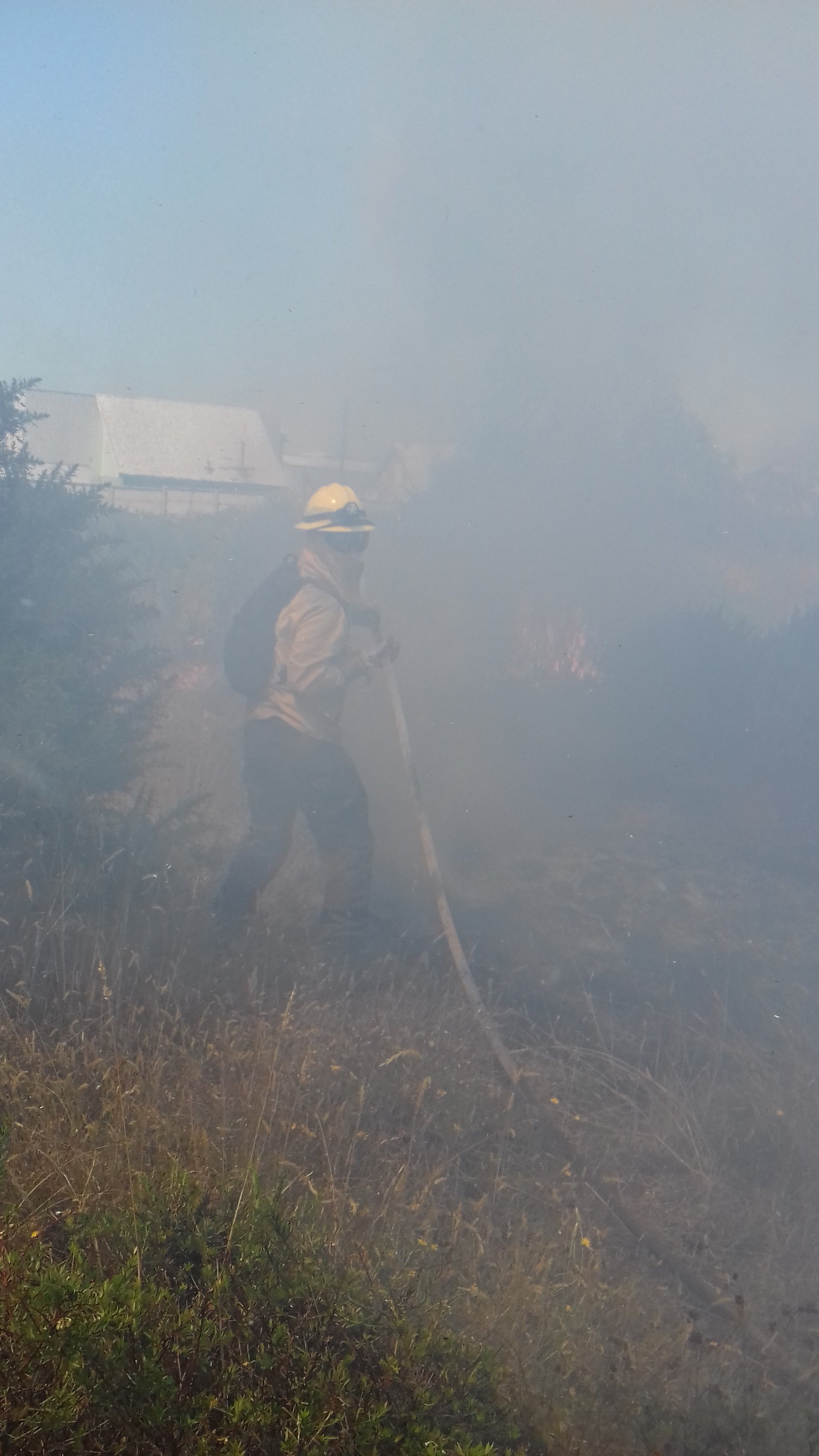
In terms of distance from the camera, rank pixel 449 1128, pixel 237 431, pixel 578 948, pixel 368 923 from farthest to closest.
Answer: pixel 237 431, pixel 578 948, pixel 368 923, pixel 449 1128

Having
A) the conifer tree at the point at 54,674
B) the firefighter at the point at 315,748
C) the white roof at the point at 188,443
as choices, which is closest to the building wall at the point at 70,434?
the white roof at the point at 188,443

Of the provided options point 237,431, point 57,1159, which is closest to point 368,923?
point 57,1159

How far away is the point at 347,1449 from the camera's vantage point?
1.40 m

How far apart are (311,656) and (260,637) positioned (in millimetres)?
352

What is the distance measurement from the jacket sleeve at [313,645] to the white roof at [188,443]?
3873mm

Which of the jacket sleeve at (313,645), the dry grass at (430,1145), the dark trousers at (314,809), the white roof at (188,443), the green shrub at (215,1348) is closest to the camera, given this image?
the green shrub at (215,1348)

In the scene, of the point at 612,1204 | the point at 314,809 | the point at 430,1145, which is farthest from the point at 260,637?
the point at 612,1204

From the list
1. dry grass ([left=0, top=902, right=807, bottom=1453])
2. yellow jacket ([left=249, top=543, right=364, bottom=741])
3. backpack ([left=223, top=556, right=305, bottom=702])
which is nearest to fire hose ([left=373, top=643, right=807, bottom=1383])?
dry grass ([left=0, top=902, right=807, bottom=1453])

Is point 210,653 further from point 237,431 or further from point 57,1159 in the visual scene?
point 57,1159

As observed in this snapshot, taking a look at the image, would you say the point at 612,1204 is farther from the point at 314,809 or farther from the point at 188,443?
the point at 188,443

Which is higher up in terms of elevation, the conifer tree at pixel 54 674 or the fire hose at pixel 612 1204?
the conifer tree at pixel 54 674

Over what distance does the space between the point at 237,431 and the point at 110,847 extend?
6.52 metres

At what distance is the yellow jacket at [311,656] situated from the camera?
16.5 feet

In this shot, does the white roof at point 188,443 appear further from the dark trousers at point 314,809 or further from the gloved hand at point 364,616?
the dark trousers at point 314,809
